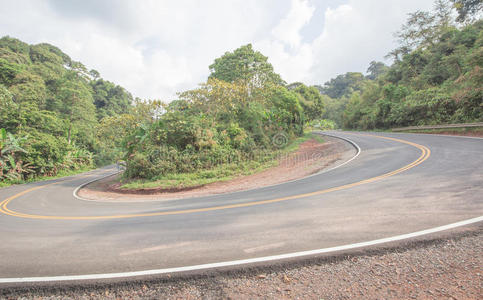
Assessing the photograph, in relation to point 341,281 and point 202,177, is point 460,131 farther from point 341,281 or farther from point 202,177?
point 341,281

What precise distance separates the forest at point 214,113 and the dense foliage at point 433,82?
0.35 feet

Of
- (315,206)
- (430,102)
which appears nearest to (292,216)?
(315,206)

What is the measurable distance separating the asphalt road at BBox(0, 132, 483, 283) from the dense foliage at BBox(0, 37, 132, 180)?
13437 millimetres

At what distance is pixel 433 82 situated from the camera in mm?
24781

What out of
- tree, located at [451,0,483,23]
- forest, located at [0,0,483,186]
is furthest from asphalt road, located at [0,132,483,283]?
tree, located at [451,0,483,23]

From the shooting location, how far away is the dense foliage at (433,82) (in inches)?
652

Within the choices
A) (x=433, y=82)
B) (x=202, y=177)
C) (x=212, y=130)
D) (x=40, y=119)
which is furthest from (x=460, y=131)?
(x=40, y=119)

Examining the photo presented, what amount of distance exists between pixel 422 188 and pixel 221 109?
42.8ft

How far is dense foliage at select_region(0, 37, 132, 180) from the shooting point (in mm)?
16120

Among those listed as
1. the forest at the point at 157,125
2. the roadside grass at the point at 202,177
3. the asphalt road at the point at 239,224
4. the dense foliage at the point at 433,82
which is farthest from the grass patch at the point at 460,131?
the roadside grass at the point at 202,177

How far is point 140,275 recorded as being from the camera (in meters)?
2.90

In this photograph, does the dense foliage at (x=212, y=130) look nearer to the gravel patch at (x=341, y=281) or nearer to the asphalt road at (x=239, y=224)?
the asphalt road at (x=239, y=224)

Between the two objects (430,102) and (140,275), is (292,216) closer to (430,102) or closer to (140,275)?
(140,275)

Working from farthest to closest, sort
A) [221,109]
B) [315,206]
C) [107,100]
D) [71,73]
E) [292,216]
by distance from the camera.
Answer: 1. [107,100]
2. [71,73]
3. [221,109]
4. [315,206]
5. [292,216]
